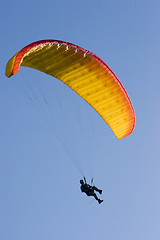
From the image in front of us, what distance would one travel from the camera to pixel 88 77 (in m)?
23.4

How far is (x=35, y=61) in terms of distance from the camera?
22484mm

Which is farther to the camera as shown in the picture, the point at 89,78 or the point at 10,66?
the point at 89,78

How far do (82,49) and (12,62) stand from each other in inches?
127

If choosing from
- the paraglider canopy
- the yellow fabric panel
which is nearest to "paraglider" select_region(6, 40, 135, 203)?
the paraglider canopy

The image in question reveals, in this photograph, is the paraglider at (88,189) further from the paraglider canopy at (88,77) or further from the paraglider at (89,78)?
the paraglider canopy at (88,77)

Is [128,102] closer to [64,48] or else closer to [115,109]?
[115,109]

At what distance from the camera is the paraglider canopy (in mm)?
22031

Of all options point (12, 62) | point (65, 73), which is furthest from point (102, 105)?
point (12, 62)

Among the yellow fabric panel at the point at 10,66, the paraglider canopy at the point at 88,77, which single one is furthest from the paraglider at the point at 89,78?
the yellow fabric panel at the point at 10,66

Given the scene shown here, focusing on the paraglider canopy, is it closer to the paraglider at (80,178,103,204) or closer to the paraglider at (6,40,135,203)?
the paraglider at (6,40,135,203)

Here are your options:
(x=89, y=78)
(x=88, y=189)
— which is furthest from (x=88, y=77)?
(x=88, y=189)

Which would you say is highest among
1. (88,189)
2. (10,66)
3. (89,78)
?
(89,78)

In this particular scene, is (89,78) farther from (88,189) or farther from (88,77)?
(88,189)

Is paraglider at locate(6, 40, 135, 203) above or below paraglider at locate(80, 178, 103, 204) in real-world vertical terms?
above
